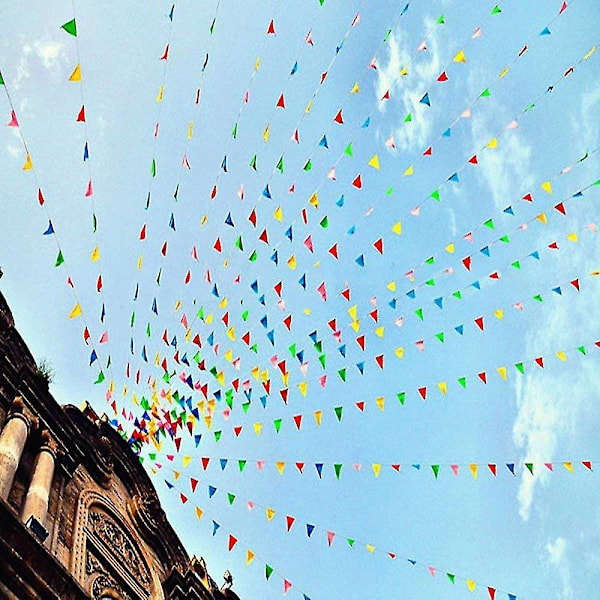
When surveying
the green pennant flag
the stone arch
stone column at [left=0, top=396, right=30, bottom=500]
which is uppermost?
the green pennant flag

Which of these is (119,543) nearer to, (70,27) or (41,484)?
(41,484)

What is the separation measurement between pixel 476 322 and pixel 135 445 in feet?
29.2

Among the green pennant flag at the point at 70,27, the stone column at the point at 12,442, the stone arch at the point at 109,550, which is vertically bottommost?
the stone arch at the point at 109,550

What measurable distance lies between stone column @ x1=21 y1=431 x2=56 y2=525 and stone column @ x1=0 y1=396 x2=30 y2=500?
0.41 metres

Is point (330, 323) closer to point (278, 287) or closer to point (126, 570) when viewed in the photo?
point (278, 287)

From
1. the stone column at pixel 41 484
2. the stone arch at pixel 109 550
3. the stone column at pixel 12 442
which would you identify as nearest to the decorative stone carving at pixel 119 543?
the stone arch at pixel 109 550

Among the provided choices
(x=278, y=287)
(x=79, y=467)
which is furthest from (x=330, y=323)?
(x=79, y=467)

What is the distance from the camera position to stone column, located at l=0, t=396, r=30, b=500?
11.7 meters

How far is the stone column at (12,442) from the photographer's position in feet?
38.3

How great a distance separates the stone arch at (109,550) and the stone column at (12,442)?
172 cm

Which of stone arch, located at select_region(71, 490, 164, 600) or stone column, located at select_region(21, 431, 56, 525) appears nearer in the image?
stone column, located at select_region(21, 431, 56, 525)

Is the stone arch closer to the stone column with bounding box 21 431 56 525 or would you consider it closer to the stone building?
the stone building

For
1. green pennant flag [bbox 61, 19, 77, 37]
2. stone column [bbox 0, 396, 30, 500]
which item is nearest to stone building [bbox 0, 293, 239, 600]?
stone column [bbox 0, 396, 30, 500]

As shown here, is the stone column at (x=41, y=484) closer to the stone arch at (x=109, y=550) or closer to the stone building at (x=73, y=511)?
the stone building at (x=73, y=511)
